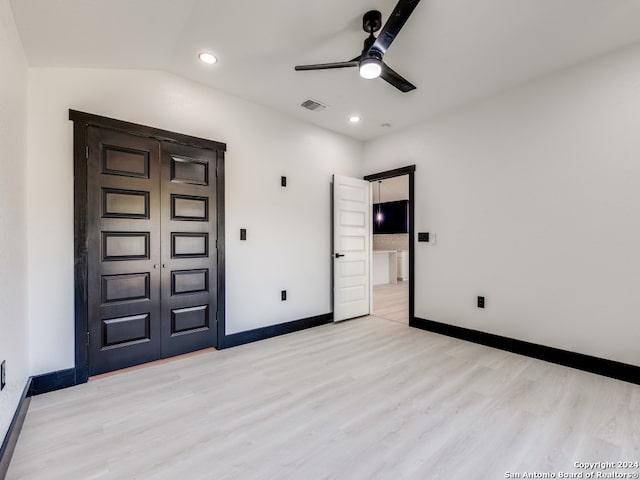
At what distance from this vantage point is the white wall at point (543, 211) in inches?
97.1

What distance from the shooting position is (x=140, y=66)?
2646 mm

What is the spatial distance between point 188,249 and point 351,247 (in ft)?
7.32

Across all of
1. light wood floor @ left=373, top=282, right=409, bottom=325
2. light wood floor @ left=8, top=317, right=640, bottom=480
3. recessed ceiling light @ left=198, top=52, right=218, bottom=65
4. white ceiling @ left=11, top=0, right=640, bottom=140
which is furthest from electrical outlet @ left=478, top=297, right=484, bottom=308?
recessed ceiling light @ left=198, top=52, right=218, bottom=65

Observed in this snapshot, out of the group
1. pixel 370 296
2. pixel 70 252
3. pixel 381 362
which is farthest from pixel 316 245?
pixel 70 252

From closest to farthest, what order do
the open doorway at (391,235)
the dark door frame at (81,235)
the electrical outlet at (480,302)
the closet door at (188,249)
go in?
the dark door frame at (81,235)
the closet door at (188,249)
the electrical outlet at (480,302)
the open doorway at (391,235)

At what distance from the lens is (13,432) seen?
1.69 meters

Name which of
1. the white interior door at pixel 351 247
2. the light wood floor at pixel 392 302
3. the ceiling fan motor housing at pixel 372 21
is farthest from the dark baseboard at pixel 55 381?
the light wood floor at pixel 392 302

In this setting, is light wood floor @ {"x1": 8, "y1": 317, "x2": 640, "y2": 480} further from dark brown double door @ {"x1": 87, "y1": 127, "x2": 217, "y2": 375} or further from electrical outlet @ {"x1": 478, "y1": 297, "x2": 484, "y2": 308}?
electrical outlet @ {"x1": 478, "y1": 297, "x2": 484, "y2": 308}

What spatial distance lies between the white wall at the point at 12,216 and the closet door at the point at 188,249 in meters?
0.94

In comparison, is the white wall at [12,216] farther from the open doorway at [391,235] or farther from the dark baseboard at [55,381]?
the open doorway at [391,235]

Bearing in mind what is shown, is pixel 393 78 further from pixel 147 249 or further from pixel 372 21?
pixel 147 249

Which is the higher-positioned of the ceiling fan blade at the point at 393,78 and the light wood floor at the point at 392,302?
the ceiling fan blade at the point at 393,78

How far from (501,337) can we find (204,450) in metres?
2.98

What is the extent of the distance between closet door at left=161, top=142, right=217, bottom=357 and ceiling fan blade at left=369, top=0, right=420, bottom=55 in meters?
1.93
